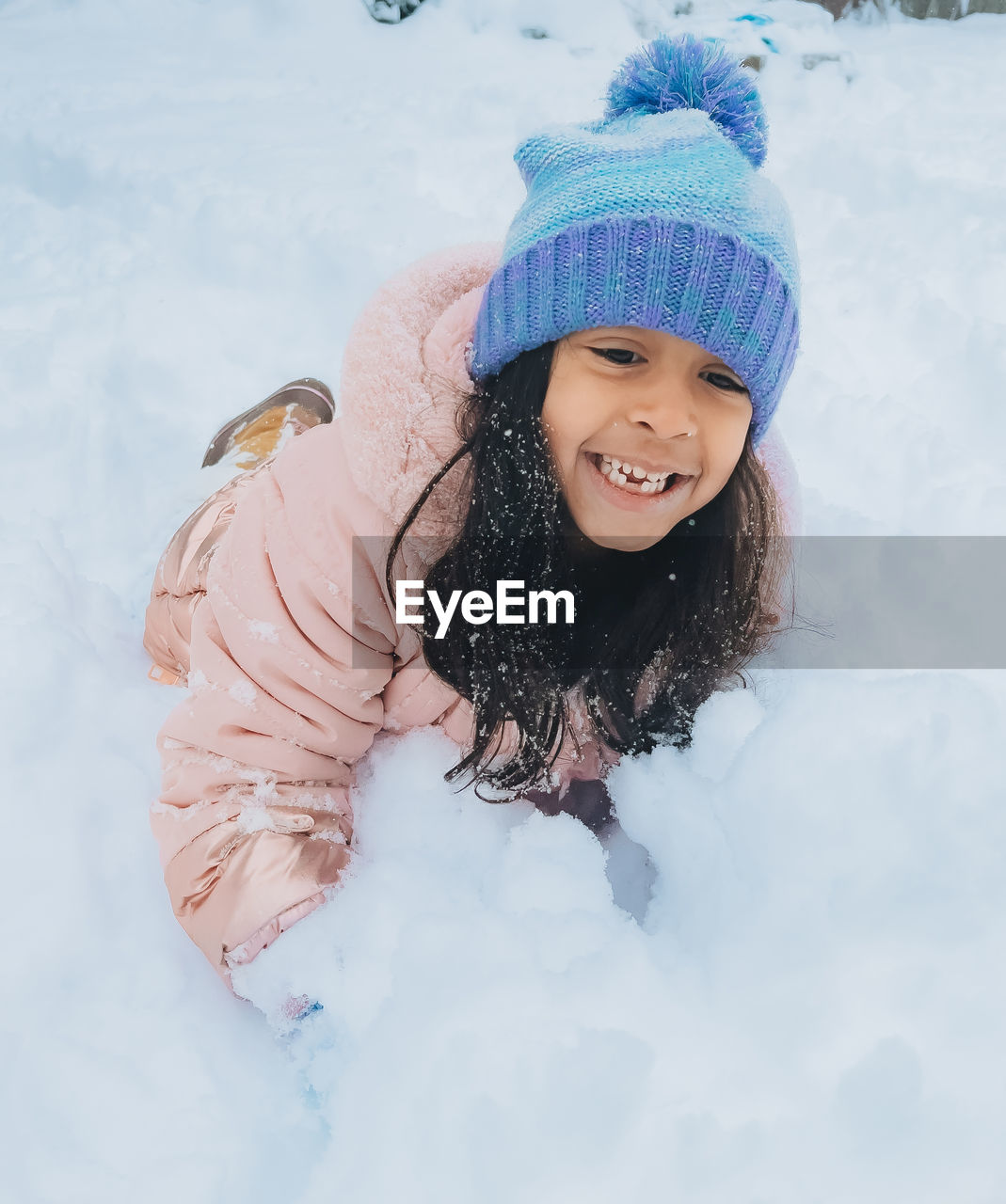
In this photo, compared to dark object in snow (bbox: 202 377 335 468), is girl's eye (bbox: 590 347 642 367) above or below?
above

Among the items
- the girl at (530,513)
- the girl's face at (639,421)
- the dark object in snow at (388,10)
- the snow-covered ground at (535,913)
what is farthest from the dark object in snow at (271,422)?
the dark object in snow at (388,10)

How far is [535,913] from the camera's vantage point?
101cm

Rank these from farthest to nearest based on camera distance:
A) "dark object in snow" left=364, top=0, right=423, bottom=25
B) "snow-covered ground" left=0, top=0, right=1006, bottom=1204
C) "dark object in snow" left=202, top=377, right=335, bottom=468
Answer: "dark object in snow" left=364, top=0, right=423, bottom=25 → "dark object in snow" left=202, top=377, right=335, bottom=468 → "snow-covered ground" left=0, top=0, right=1006, bottom=1204

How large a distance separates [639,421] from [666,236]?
18 cm

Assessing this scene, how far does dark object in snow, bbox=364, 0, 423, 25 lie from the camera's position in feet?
13.4

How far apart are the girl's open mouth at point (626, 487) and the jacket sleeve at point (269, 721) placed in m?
0.30

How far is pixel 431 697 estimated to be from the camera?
127 centimetres

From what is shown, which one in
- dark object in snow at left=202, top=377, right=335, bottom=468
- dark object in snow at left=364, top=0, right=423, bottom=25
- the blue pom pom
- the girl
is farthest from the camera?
dark object in snow at left=364, top=0, right=423, bottom=25

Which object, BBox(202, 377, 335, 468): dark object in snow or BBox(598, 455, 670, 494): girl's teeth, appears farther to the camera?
BBox(202, 377, 335, 468): dark object in snow

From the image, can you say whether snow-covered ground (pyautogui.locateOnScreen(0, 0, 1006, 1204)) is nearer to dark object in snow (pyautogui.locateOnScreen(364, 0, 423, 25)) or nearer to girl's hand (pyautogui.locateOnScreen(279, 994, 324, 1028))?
girl's hand (pyautogui.locateOnScreen(279, 994, 324, 1028))

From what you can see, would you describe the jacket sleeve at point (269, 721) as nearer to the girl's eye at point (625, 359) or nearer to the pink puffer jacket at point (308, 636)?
the pink puffer jacket at point (308, 636)

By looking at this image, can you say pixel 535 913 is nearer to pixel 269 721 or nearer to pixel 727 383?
pixel 269 721

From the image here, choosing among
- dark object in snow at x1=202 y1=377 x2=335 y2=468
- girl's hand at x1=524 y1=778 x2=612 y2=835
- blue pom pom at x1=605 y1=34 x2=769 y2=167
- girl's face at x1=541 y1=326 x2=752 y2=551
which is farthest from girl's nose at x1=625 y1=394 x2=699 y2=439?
dark object in snow at x1=202 y1=377 x2=335 y2=468

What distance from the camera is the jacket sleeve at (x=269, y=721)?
108 cm
